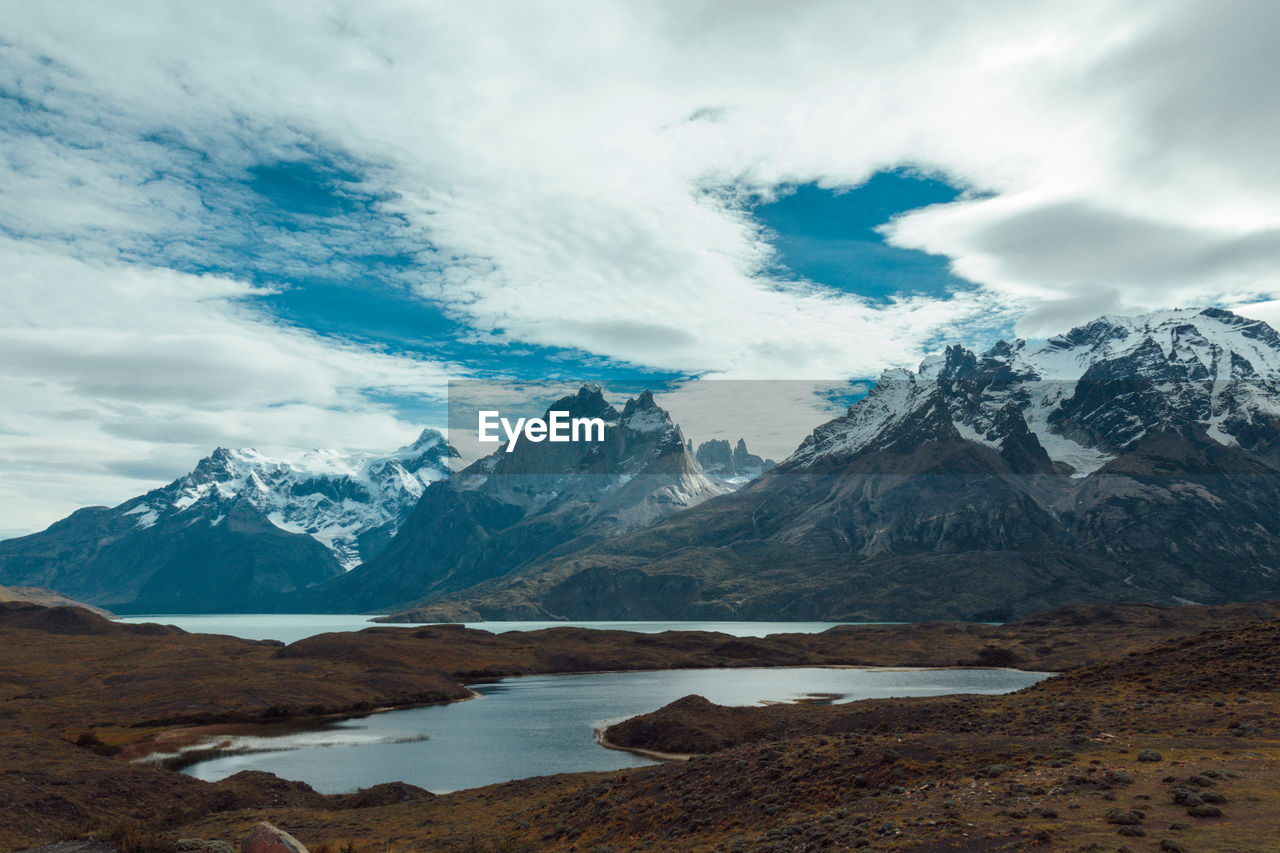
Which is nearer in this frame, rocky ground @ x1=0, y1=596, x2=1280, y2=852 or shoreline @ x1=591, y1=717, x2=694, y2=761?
rocky ground @ x1=0, y1=596, x2=1280, y2=852

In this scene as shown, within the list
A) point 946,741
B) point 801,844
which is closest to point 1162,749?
point 946,741

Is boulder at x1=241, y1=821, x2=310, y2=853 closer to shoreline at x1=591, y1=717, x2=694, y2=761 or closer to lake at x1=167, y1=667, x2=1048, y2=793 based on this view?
lake at x1=167, y1=667, x2=1048, y2=793

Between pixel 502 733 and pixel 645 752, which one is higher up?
pixel 645 752

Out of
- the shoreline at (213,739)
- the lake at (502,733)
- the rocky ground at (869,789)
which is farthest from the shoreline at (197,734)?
the rocky ground at (869,789)

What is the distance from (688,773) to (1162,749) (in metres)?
26.8

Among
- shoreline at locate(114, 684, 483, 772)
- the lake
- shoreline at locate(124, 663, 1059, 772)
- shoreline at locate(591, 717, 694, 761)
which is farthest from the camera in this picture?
shoreline at locate(114, 684, 483, 772)

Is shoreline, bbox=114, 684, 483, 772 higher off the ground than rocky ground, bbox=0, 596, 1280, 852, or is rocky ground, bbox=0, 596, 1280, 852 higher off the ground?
rocky ground, bbox=0, 596, 1280, 852

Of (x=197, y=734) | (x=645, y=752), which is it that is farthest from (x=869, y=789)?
(x=197, y=734)

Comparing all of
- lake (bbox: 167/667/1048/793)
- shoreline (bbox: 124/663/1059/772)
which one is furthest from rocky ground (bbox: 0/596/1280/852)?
lake (bbox: 167/667/1048/793)

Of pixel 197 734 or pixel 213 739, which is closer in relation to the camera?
pixel 213 739

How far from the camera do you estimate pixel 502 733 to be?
4419 inches

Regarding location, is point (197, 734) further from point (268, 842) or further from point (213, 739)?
point (268, 842)

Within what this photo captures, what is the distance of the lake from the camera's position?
85438 mm

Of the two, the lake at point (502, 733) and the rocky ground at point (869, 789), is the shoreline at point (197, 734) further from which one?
the rocky ground at point (869, 789)
